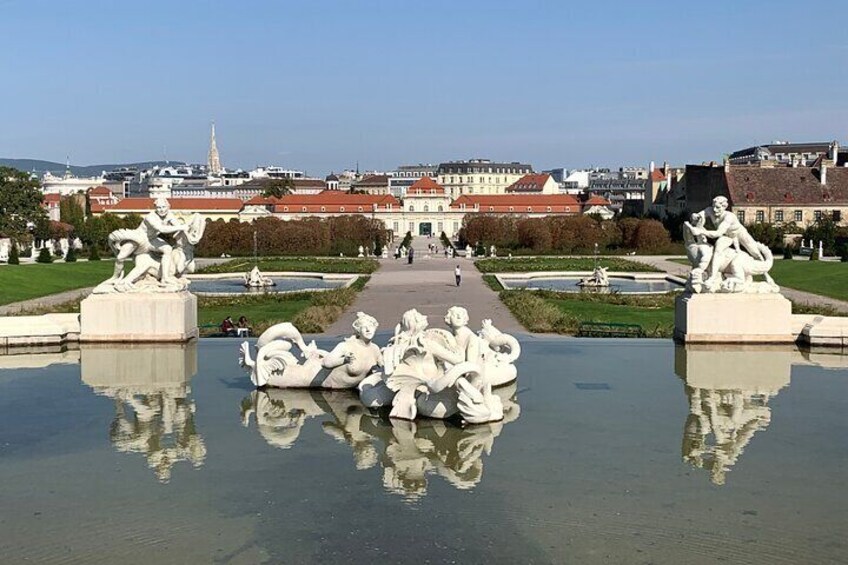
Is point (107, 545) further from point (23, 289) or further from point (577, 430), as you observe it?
point (23, 289)

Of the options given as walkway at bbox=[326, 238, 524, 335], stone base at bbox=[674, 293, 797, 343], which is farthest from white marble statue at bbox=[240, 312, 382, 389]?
walkway at bbox=[326, 238, 524, 335]

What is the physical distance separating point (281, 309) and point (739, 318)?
50.8 ft

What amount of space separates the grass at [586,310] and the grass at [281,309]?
4676 millimetres

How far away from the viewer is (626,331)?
720 inches

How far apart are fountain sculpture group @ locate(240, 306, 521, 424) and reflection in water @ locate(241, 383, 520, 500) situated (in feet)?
0.43

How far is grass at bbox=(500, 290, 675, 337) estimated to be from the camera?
20338 millimetres

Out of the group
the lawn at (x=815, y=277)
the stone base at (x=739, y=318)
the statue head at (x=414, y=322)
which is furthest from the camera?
the lawn at (x=815, y=277)

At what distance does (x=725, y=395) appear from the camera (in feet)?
37.3

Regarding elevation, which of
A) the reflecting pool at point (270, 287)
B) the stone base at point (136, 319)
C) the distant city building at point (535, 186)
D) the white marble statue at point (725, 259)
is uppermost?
the distant city building at point (535, 186)

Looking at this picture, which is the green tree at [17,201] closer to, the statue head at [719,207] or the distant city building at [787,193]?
the distant city building at [787,193]

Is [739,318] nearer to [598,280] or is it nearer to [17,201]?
[598,280]

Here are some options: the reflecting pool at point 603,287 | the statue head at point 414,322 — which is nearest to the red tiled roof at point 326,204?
the reflecting pool at point 603,287

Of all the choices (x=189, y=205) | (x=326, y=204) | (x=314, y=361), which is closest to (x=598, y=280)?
(x=314, y=361)

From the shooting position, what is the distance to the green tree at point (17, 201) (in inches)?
2630
